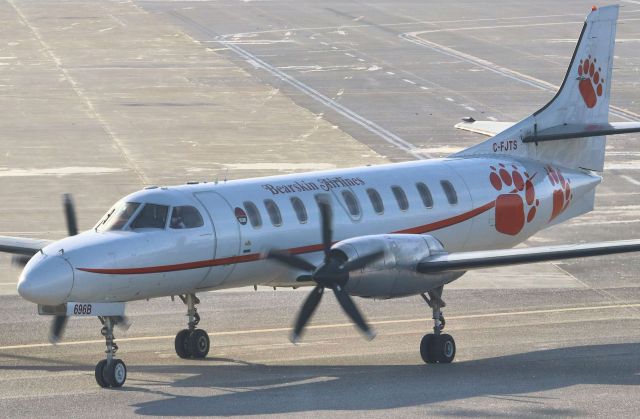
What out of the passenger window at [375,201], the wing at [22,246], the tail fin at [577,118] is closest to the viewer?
the wing at [22,246]

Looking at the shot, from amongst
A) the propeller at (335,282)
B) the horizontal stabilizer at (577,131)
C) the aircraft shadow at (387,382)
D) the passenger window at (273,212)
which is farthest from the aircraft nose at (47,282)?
the horizontal stabilizer at (577,131)

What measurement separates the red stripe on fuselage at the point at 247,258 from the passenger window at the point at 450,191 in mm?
350

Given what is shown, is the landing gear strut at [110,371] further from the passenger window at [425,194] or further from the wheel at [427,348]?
the passenger window at [425,194]

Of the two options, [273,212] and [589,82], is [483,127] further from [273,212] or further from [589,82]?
[273,212]

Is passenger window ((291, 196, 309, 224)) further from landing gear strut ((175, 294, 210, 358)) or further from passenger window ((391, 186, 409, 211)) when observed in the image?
landing gear strut ((175, 294, 210, 358))

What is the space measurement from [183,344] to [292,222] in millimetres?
3191

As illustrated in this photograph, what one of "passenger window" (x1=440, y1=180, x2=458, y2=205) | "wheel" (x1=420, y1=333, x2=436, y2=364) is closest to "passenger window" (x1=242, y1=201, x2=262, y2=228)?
"wheel" (x1=420, y1=333, x2=436, y2=364)

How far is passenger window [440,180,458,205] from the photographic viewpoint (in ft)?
99.0

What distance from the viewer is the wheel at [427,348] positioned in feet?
88.2

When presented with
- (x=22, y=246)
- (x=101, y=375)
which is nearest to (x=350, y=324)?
(x=22, y=246)

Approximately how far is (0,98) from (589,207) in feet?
121

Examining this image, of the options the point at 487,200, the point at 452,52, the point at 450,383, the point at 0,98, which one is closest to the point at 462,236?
the point at 487,200

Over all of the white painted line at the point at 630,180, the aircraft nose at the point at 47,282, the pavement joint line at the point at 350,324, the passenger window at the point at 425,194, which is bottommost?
the white painted line at the point at 630,180

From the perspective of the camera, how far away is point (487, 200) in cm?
3088
